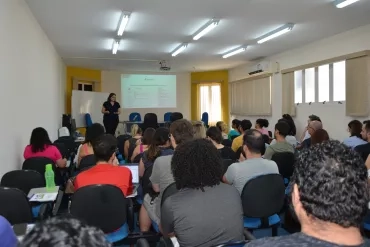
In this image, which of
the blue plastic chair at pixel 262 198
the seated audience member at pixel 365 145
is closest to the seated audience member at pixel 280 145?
the seated audience member at pixel 365 145

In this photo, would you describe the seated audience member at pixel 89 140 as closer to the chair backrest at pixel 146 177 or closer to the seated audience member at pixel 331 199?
the chair backrest at pixel 146 177

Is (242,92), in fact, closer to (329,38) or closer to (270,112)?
(270,112)

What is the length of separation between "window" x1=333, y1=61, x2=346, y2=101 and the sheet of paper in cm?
636

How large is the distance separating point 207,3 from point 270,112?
215 inches

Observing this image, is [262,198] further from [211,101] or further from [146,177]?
[211,101]

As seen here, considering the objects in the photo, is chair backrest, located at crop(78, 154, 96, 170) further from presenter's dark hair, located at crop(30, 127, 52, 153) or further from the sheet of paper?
the sheet of paper

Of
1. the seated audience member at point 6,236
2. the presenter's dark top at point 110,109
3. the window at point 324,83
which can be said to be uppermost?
the window at point 324,83

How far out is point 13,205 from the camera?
2268 mm

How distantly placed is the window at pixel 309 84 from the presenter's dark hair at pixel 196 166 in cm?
699

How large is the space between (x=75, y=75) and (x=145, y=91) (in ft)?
8.56

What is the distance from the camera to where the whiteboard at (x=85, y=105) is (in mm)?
11000

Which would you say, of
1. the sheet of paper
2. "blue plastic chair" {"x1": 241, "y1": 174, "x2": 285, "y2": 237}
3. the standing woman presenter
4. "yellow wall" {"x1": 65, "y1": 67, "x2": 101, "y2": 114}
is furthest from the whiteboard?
"blue plastic chair" {"x1": 241, "y1": 174, "x2": 285, "y2": 237}

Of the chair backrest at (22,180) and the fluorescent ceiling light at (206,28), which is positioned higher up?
the fluorescent ceiling light at (206,28)

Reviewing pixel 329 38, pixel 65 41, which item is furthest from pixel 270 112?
pixel 65 41
